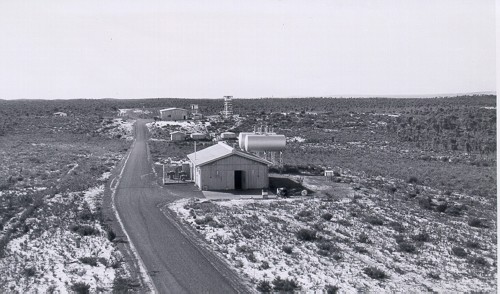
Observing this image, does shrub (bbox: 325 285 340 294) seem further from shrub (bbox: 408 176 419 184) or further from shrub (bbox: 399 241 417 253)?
shrub (bbox: 408 176 419 184)

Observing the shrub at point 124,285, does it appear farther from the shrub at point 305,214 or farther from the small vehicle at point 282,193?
the small vehicle at point 282,193

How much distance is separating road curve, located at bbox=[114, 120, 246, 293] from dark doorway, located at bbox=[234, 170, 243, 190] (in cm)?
523

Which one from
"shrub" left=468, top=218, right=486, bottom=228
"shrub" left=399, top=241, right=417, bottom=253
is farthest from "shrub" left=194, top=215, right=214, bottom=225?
"shrub" left=468, top=218, right=486, bottom=228

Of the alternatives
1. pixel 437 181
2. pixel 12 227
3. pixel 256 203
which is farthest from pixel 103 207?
pixel 437 181

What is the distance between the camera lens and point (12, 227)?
2186 cm

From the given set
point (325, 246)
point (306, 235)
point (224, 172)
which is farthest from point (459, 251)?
point (224, 172)

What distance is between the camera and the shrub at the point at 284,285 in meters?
15.1

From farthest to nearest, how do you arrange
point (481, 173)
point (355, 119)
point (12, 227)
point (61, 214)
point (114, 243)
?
1. point (355, 119)
2. point (481, 173)
3. point (61, 214)
4. point (12, 227)
5. point (114, 243)

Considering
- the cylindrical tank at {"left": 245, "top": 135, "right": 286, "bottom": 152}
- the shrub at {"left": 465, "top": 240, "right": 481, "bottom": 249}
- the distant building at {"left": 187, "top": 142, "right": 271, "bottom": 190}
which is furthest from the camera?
the cylindrical tank at {"left": 245, "top": 135, "right": 286, "bottom": 152}

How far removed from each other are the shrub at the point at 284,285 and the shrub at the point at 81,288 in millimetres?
6454

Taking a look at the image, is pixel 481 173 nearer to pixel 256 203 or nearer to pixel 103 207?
pixel 256 203

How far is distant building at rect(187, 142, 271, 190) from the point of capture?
32.4 metres

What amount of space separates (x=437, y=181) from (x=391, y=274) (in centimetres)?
2273

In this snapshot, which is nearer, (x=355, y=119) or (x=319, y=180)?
(x=319, y=180)
